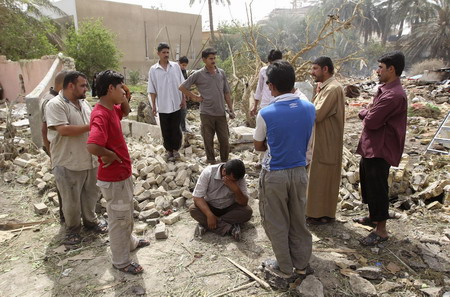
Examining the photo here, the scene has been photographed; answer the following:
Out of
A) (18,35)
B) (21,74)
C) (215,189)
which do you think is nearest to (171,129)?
(215,189)

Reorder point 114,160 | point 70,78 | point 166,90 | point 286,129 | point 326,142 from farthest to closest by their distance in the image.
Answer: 1. point 166,90
2. point 326,142
3. point 70,78
4. point 114,160
5. point 286,129

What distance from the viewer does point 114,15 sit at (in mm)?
23906

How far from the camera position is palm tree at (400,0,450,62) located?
3056cm

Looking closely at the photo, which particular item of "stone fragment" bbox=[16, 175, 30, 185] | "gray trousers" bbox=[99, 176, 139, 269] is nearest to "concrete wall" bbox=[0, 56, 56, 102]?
"stone fragment" bbox=[16, 175, 30, 185]

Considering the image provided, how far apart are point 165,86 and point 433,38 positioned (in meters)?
34.2

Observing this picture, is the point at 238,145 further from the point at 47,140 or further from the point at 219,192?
the point at 47,140

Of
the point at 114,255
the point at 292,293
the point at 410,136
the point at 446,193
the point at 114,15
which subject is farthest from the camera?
the point at 114,15

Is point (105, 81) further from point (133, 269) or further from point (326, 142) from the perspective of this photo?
point (326, 142)

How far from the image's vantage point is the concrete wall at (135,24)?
75.6ft

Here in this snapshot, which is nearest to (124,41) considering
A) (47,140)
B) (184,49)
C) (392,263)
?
(184,49)

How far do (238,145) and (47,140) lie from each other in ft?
12.5

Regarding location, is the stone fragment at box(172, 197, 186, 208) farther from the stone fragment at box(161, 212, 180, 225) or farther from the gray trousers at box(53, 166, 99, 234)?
the gray trousers at box(53, 166, 99, 234)

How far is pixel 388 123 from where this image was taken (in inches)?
130

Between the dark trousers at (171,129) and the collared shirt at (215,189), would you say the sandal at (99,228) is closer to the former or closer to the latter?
the collared shirt at (215,189)
